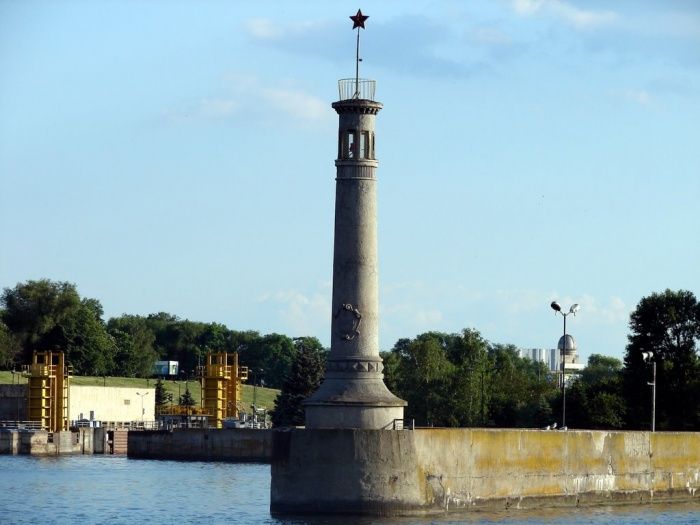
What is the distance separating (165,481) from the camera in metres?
85.5

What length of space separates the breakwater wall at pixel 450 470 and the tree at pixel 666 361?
30.9 meters

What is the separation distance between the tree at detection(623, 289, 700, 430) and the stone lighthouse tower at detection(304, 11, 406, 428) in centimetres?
4316

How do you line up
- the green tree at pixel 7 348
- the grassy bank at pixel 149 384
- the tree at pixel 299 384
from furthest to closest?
the green tree at pixel 7 348, the grassy bank at pixel 149 384, the tree at pixel 299 384

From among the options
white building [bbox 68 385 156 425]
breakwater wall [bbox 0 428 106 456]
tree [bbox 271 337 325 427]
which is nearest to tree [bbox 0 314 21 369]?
white building [bbox 68 385 156 425]

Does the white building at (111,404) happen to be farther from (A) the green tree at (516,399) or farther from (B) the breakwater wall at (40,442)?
(A) the green tree at (516,399)

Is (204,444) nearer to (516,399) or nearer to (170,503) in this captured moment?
(516,399)

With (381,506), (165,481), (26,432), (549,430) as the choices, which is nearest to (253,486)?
(165,481)

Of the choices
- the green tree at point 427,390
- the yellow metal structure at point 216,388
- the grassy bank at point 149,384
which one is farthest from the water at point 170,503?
the grassy bank at point 149,384

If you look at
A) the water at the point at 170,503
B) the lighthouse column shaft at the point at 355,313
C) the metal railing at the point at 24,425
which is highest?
the lighthouse column shaft at the point at 355,313

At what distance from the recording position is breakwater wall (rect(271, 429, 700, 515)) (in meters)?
56.5

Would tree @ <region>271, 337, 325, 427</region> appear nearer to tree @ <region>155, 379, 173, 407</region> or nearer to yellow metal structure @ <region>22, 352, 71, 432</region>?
yellow metal structure @ <region>22, 352, 71, 432</region>

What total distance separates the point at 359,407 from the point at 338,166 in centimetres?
788

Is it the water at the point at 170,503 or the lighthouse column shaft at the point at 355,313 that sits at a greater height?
the lighthouse column shaft at the point at 355,313

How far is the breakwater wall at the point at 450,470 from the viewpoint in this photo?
56.5m
